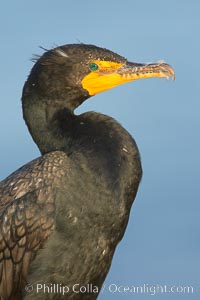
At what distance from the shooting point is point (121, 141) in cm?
1122

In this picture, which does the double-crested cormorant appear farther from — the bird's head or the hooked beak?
the hooked beak

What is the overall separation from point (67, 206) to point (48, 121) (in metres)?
1.19

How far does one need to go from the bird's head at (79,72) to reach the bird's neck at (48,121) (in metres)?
0.08

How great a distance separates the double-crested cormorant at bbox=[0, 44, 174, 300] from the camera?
424 inches

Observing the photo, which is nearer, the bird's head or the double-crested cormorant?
the double-crested cormorant

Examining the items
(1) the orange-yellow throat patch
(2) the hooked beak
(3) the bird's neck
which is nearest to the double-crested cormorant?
(3) the bird's neck

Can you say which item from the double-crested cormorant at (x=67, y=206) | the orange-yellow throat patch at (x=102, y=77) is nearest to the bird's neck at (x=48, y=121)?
the double-crested cormorant at (x=67, y=206)

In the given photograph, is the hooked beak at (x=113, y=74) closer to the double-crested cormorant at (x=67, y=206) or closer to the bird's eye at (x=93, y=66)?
the bird's eye at (x=93, y=66)

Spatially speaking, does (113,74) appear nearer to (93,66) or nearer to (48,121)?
(93,66)

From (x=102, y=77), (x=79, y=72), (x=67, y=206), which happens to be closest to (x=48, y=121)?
(x=79, y=72)

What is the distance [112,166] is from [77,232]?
756 millimetres

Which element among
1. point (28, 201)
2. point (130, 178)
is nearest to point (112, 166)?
point (130, 178)

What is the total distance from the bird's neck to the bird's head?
0.27 feet

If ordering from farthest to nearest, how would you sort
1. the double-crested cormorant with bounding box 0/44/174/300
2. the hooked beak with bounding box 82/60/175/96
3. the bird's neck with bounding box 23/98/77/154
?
the hooked beak with bounding box 82/60/175/96, the bird's neck with bounding box 23/98/77/154, the double-crested cormorant with bounding box 0/44/174/300
